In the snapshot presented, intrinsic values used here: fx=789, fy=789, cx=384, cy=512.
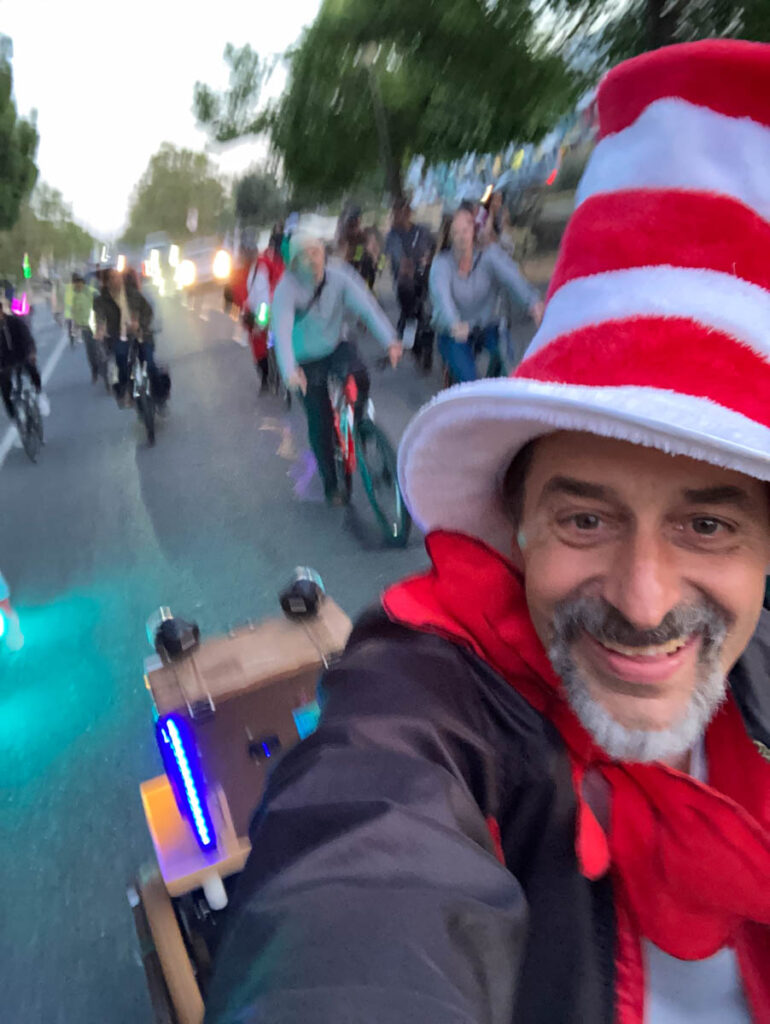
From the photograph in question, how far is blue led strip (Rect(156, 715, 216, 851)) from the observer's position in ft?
7.01

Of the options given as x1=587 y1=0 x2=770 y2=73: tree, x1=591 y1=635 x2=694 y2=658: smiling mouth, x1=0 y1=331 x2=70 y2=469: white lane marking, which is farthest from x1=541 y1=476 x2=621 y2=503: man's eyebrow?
x1=587 y1=0 x2=770 y2=73: tree

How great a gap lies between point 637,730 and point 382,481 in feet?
13.8

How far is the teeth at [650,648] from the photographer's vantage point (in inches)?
50.1

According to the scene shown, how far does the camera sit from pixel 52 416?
12180 mm

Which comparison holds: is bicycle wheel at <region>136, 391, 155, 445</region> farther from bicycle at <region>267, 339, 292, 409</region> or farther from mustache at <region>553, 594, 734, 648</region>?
mustache at <region>553, 594, 734, 648</region>

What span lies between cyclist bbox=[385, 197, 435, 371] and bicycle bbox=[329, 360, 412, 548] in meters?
5.18

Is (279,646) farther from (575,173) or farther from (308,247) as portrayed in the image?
(575,173)

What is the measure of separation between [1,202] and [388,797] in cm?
4847

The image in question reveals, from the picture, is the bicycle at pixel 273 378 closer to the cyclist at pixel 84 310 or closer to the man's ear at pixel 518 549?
the cyclist at pixel 84 310

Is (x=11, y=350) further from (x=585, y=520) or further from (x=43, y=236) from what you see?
(x=43, y=236)

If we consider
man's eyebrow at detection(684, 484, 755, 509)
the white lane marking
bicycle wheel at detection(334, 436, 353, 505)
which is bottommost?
the white lane marking

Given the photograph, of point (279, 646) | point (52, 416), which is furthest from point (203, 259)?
point (279, 646)

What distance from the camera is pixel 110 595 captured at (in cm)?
525

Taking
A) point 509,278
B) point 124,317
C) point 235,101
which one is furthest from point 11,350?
point 235,101
